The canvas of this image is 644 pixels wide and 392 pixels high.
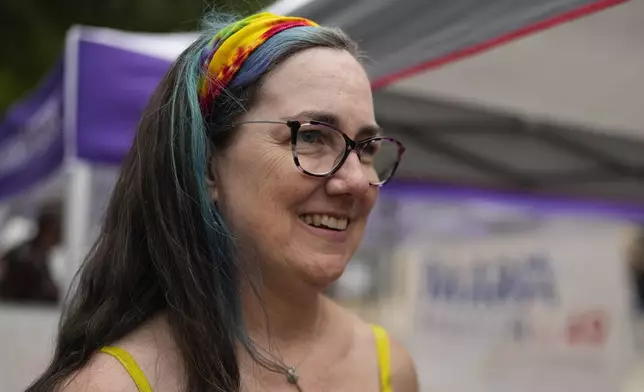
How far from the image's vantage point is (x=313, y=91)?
3.85 ft

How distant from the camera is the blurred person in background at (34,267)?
4.32 metres

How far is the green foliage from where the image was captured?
20.4 ft

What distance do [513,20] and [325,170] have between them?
1.63 ft

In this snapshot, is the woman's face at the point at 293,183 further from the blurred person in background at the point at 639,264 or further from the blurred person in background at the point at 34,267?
the blurred person in background at the point at 639,264

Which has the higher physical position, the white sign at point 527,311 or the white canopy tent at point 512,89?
the white canopy tent at point 512,89

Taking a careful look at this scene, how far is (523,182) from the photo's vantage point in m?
3.45

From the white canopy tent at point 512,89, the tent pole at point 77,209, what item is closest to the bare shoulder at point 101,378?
the white canopy tent at point 512,89

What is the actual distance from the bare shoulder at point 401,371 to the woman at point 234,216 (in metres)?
0.21

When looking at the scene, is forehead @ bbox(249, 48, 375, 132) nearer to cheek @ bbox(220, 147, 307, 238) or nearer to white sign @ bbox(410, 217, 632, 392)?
cheek @ bbox(220, 147, 307, 238)

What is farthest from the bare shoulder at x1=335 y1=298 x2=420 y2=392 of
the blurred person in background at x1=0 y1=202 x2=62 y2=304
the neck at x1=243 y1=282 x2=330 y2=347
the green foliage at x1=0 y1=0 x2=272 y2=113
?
the green foliage at x1=0 y1=0 x2=272 y2=113

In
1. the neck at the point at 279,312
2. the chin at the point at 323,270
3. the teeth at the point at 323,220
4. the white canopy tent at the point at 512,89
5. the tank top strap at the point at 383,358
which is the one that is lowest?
the tank top strap at the point at 383,358

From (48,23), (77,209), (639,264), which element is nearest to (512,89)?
(77,209)

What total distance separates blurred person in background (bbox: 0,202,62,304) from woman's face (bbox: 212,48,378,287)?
3.05 meters

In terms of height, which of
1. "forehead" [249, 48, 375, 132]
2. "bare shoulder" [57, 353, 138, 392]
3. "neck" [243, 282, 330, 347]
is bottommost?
"bare shoulder" [57, 353, 138, 392]
